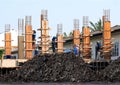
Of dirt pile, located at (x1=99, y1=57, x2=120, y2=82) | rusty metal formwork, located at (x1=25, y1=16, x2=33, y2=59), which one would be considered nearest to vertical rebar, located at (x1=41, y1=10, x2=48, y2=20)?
rusty metal formwork, located at (x1=25, y1=16, x2=33, y2=59)

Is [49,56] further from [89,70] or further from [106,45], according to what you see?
[106,45]

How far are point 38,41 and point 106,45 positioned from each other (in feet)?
11.8

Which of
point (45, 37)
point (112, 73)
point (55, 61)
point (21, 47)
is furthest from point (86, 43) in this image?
point (112, 73)

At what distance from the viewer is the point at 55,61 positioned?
Answer: 16.2 m

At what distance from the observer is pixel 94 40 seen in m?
28.0

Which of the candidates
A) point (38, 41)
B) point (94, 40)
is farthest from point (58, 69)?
point (94, 40)

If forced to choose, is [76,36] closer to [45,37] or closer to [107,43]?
[107,43]

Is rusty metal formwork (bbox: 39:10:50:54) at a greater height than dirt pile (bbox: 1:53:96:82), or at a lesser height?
greater

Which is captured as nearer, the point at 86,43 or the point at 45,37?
the point at 45,37

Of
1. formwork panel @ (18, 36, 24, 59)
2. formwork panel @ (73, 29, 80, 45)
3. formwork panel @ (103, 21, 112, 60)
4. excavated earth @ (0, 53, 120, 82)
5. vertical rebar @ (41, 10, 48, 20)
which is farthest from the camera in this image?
formwork panel @ (73, 29, 80, 45)

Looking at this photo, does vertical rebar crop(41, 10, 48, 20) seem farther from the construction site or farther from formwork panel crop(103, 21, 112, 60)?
formwork panel crop(103, 21, 112, 60)

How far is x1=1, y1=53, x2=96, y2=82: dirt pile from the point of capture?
1543 cm

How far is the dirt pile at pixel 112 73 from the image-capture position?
15.0 m

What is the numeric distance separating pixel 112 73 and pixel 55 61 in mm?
2545
